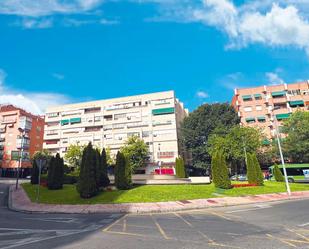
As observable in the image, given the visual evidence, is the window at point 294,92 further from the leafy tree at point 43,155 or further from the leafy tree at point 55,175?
the leafy tree at point 43,155

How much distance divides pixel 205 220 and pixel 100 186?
13.7 m

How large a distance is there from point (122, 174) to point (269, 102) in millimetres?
52567

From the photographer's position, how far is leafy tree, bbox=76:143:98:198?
1941 centimetres

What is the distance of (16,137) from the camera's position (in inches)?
2879

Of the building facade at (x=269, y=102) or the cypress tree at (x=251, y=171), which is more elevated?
the building facade at (x=269, y=102)

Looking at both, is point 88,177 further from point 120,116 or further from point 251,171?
point 120,116

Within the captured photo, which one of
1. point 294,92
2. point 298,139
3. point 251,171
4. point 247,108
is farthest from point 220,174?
point 294,92

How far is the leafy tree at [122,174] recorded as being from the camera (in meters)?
22.1

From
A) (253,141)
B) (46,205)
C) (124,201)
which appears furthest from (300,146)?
(46,205)

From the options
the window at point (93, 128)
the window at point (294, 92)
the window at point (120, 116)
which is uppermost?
the window at point (294, 92)

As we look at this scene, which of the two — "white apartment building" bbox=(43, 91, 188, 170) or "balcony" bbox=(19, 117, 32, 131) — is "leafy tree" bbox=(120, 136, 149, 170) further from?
"balcony" bbox=(19, 117, 32, 131)

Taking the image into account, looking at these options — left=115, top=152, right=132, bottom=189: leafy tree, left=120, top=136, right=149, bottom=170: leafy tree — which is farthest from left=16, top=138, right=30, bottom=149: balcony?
left=115, top=152, right=132, bottom=189: leafy tree

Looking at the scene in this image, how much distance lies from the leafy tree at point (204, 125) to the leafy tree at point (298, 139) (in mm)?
10938

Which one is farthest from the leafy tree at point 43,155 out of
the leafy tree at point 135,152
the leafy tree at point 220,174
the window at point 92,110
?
the leafy tree at point 220,174
